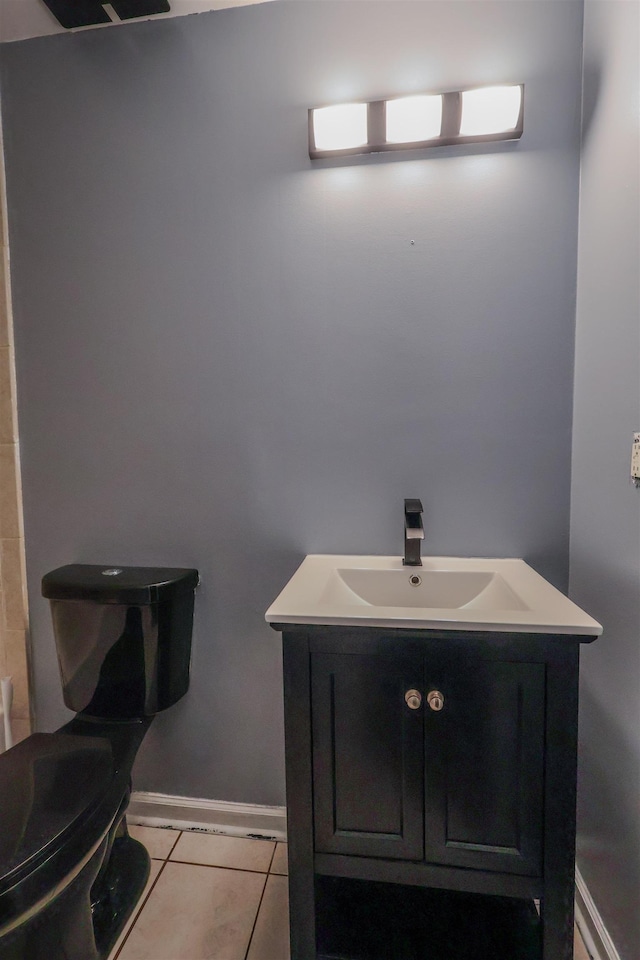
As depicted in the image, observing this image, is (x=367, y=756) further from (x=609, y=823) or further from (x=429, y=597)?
(x=609, y=823)

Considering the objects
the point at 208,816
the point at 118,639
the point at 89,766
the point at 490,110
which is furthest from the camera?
the point at 208,816

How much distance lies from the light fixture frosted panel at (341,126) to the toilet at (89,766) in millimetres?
1277

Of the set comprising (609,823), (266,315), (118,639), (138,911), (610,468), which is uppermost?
(266,315)

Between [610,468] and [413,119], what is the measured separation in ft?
3.35

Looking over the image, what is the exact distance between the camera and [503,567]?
4.38ft

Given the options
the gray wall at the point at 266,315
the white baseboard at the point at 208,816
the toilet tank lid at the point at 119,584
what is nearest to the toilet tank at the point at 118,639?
the toilet tank lid at the point at 119,584

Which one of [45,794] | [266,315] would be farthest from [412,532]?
[45,794]

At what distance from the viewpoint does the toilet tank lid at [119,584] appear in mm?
1373

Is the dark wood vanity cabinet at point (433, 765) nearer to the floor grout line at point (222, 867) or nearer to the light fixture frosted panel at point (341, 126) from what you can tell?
the floor grout line at point (222, 867)

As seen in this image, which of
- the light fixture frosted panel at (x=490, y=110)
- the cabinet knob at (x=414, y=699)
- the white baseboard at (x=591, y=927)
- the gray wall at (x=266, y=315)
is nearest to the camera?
the cabinet knob at (x=414, y=699)

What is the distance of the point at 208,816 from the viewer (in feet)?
5.20

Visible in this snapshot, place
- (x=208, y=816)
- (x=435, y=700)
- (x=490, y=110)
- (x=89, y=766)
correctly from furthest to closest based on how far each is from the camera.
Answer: (x=208, y=816) < (x=490, y=110) < (x=89, y=766) < (x=435, y=700)

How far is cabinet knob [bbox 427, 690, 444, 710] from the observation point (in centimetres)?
100

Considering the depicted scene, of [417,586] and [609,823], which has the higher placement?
[417,586]
